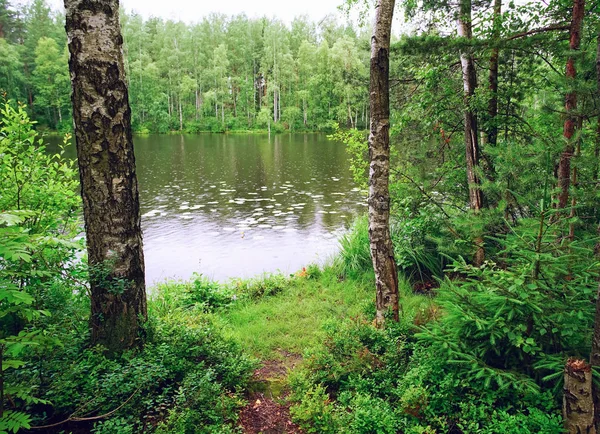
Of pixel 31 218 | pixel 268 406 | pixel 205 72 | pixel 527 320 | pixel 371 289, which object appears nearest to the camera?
pixel 527 320

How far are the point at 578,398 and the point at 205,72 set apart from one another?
53.1 meters

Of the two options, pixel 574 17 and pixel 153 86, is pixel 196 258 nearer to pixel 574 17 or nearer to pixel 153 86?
pixel 574 17

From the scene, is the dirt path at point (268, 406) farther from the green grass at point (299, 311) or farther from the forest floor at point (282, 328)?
the green grass at point (299, 311)

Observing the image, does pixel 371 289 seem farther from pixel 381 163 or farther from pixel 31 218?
pixel 31 218

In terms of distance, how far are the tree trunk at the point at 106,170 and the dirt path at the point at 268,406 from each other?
1120 millimetres

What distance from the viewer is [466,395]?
2.57 m

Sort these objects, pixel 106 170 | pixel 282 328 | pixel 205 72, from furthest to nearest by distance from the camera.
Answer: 1. pixel 205 72
2. pixel 282 328
3. pixel 106 170

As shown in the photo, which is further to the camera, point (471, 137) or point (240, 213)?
point (240, 213)

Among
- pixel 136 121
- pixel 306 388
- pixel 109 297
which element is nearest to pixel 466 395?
pixel 306 388

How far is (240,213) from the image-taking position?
12.4m

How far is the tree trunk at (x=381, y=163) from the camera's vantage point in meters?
3.70

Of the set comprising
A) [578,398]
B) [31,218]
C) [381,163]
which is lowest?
[578,398]

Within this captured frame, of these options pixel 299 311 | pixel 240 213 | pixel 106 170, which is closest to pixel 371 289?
pixel 299 311

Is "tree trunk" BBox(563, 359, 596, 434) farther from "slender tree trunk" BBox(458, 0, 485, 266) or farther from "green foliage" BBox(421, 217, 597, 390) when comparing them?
"slender tree trunk" BBox(458, 0, 485, 266)
